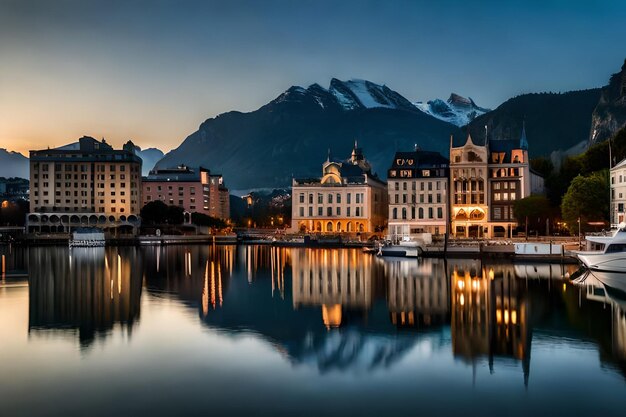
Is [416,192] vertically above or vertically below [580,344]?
above

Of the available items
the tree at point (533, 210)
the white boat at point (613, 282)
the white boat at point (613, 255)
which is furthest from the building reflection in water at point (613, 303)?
the tree at point (533, 210)

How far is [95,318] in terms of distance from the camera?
3612cm

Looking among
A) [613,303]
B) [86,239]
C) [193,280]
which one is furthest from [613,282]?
[86,239]

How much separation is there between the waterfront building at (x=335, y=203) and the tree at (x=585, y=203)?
5311cm

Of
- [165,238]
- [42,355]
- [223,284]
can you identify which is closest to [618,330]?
[42,355]

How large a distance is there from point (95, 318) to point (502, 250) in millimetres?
58966

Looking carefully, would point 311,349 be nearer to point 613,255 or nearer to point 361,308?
point 361,308

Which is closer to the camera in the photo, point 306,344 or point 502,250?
point 306,344

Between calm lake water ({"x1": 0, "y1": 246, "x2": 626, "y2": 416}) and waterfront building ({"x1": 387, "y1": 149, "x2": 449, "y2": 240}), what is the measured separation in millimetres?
68815

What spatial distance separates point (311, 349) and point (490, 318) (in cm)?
1223

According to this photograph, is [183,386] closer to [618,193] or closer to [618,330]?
[618,330]

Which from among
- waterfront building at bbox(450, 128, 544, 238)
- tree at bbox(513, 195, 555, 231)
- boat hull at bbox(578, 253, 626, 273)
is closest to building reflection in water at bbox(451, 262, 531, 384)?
boat hull at bbox(578, 253, 626, 273)

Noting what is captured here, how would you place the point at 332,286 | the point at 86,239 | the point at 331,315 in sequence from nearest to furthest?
1. the point at 331,315
2. the point at 332,286
3. the point at 86,239

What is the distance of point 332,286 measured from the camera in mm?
53000
